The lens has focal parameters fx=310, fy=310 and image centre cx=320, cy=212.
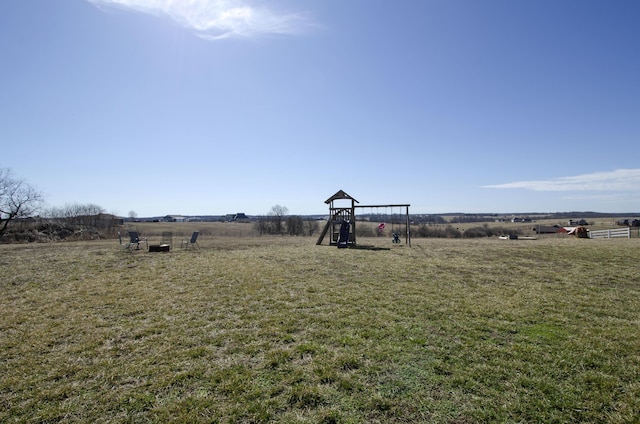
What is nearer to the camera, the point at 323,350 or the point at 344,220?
the point at 323,350

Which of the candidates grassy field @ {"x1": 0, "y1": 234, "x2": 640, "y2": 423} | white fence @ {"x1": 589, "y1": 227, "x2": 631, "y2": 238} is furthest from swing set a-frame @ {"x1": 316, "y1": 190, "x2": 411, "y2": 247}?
white fence @ {"x1": 589, "y1": 227, "x2": 631, "y2": 238}

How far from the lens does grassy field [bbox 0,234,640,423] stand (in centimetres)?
278

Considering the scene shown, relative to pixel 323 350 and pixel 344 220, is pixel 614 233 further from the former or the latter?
pixel 323 350

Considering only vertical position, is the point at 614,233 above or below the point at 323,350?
above

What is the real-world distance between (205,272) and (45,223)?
102 ft

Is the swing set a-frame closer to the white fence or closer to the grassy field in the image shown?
the grassy field

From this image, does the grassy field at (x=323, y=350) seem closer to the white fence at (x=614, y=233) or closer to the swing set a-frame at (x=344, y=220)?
the swing set a-frame at (x=344, y=220)

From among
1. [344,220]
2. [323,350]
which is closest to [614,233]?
[344,220]

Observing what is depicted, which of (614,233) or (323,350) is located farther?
(614,233)

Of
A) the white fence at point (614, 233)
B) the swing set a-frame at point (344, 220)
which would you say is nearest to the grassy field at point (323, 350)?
the swing set a-frame at point (344, 220)

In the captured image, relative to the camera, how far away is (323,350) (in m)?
3.93

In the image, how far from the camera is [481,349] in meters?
3.91

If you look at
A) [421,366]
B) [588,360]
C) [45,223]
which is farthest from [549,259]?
[45,223]

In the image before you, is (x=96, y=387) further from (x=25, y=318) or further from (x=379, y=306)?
(x=379, y=306)
